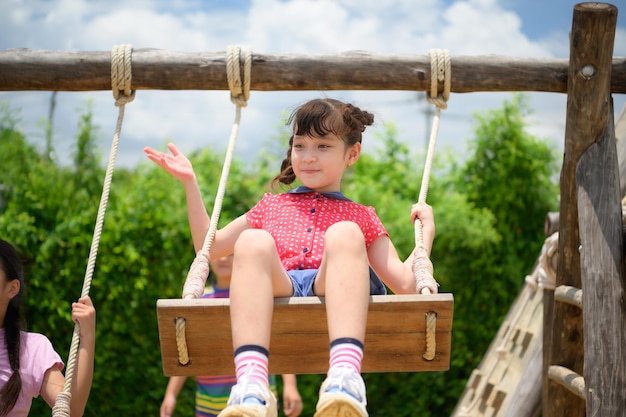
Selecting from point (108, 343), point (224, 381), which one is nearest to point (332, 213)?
point (224, 381)

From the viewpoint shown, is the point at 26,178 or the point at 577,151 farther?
the point at 26,178

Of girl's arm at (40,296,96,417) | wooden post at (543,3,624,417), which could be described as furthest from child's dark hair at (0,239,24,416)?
wooden post at (543,3,624,417)

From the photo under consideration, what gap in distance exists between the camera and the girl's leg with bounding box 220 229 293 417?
227cm

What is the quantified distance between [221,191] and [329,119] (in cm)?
51

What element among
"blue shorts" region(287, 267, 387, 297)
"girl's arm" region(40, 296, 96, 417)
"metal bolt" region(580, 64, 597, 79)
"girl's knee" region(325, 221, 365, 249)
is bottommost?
"girl's arm" region(40, 296, 96, 417)

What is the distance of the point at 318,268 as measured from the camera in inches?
113

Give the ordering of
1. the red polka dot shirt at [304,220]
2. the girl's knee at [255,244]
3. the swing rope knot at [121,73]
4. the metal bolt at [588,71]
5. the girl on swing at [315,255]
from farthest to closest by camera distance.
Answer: the swing rope knot at [121,73] < the metal bolt at [588,71] < the red polka dot shirt at [304,220] < the girl's knee at [255,244] < the girl on swing at [315,255]

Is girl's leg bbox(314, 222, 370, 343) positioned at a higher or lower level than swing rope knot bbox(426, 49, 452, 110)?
lower

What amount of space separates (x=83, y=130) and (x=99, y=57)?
2.30 m

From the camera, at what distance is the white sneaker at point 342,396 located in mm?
2227

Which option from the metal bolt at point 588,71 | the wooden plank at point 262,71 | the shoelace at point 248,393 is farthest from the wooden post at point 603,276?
the shoelace at point 248,393

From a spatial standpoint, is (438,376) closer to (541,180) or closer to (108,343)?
(541,180)

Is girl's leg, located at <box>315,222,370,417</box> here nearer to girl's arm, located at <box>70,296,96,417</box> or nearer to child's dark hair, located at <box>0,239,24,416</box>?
girl's arm, located at <box>70,296,96,417</box>

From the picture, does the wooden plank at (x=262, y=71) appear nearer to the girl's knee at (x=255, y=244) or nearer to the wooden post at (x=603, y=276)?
Result: the wooden post at (x=603, y=276)
